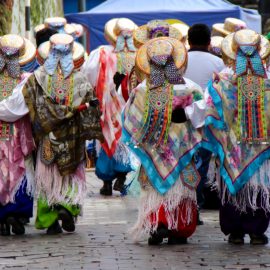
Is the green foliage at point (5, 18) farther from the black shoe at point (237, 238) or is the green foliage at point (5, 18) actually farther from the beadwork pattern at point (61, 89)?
the black shoe at point (237, 238)

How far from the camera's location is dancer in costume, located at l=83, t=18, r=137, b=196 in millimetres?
14906

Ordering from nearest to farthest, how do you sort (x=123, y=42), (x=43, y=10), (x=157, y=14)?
(x=123, y=42), (x=157, y=14), (x=43, y=10)

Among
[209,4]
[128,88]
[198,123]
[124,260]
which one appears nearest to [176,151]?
[198,123]

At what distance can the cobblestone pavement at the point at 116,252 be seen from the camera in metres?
9.47

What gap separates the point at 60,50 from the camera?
37.0 ft

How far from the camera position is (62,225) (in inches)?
447

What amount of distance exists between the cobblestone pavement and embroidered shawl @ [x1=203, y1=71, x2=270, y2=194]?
61cm

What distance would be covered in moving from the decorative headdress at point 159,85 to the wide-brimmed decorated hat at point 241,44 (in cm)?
36

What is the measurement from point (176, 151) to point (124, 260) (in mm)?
1232

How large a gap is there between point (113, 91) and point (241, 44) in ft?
15.6

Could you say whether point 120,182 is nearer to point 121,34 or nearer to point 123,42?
point 123,42

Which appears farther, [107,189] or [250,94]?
[107,189]

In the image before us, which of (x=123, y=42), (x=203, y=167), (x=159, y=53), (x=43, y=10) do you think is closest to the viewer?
(x=159, y=53)

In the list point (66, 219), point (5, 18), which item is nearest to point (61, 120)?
point (66, 219)
